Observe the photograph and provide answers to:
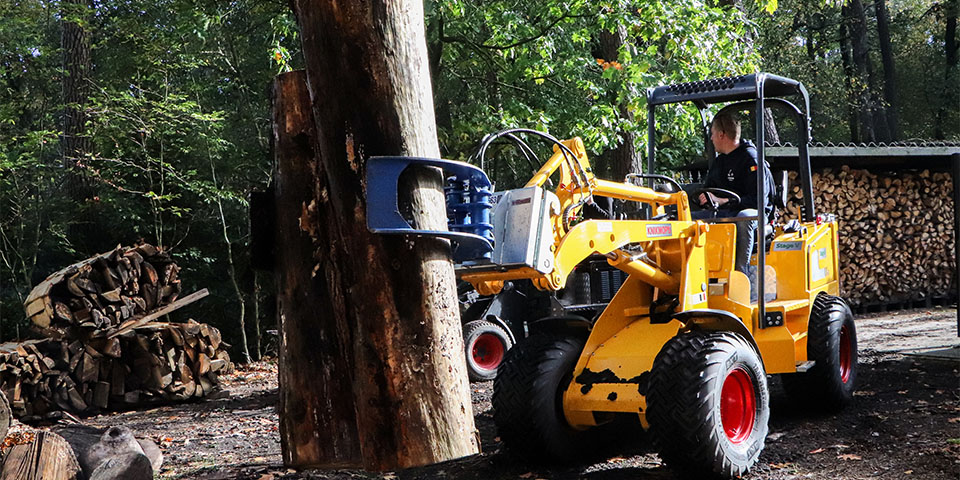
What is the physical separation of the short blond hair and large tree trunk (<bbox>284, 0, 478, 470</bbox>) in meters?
3.49

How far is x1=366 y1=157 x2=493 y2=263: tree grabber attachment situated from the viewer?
10.3 feet

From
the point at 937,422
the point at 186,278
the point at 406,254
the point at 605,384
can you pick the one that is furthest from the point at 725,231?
the point at 186,278

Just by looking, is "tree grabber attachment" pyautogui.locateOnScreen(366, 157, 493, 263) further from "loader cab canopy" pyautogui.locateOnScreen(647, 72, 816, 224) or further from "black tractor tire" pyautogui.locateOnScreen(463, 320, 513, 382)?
"black tractor tire" pyautogui.locateOnScreen(463, 320, 513, 382)

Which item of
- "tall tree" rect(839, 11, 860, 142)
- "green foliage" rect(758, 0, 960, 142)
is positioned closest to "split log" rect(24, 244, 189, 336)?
"green foliage" rect(758, 0, 960, 142)

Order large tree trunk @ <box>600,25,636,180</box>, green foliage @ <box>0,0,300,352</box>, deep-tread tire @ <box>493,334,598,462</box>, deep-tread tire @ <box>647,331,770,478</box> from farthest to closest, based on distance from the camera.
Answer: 1. green foliage @ <box>0,0,300,352</box>
2. large tree trunk @ <box>600,25,636,180</box>
3. deep-tread tire @ <box>493,334,598,462</box>
4. deep-tread tire @ <box>647,331,770,478</box>

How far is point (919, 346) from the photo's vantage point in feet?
31.4

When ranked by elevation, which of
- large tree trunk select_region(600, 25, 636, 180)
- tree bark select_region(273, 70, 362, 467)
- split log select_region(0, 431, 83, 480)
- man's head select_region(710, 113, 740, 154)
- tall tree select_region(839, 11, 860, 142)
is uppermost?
tall tree select_region(839, 11, 860, 142)

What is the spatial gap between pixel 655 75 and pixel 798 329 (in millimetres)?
5791

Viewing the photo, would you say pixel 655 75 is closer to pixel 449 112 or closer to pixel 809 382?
pixel 449 112

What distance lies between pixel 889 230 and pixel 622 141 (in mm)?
5962

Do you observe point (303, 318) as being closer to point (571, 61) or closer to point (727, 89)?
point (727, 89)

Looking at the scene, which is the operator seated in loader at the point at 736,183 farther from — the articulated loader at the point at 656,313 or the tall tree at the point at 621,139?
the tall tree at the point at 621,139

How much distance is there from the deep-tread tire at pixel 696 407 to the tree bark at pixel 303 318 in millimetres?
1634

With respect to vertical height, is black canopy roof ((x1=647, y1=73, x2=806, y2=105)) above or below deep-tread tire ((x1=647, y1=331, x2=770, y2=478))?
above
